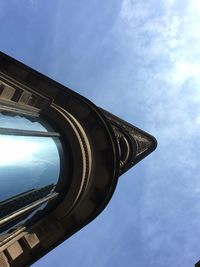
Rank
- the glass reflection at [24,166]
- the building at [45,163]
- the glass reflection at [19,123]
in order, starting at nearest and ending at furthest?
the glass reflection at [24,166] → the building at [45,163] → the glass reflection at [19,123]

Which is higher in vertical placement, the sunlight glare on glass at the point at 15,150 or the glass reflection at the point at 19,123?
the glass reflection at the point at 19,123

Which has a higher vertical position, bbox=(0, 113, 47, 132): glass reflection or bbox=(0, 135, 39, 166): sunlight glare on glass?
bbox=(0, 113, 47, 132): glass reflection

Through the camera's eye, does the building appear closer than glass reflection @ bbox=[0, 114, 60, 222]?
No

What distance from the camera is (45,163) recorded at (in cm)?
1471

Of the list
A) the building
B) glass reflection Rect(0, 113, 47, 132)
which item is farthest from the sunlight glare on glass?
glass reflection Rect(0, 113, 47, 132)

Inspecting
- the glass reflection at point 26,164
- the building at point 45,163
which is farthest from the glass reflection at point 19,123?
the glass reflection at point 26,164

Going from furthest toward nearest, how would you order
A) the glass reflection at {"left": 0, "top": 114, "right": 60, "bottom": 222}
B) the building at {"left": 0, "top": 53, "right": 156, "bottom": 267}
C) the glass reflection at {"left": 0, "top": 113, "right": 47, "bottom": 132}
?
the glass reflection at {"left": 0, "top": 113, "right": 47, "bottom": 132}, the building at {"left": 0, "top": 53, "right": 156, "bottom": 267}, the glass reflection at {"left": 0, "top": 114, "right": 60, "bottom": 222}

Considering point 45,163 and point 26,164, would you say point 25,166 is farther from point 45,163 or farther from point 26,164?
point 45,163

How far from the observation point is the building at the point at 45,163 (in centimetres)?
1250

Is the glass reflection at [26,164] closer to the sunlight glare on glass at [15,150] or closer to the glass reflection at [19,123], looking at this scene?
the sunlight glare on glass at [15,150]

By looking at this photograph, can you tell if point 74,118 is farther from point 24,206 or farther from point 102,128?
point 24,206

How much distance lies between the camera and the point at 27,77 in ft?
54.5

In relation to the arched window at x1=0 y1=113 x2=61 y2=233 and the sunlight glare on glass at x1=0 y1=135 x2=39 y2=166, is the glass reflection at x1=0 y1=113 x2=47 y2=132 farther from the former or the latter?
the sunlight glare on glass at x1=0 y1=135 x2=39 y2=166

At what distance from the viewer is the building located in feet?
41.0
